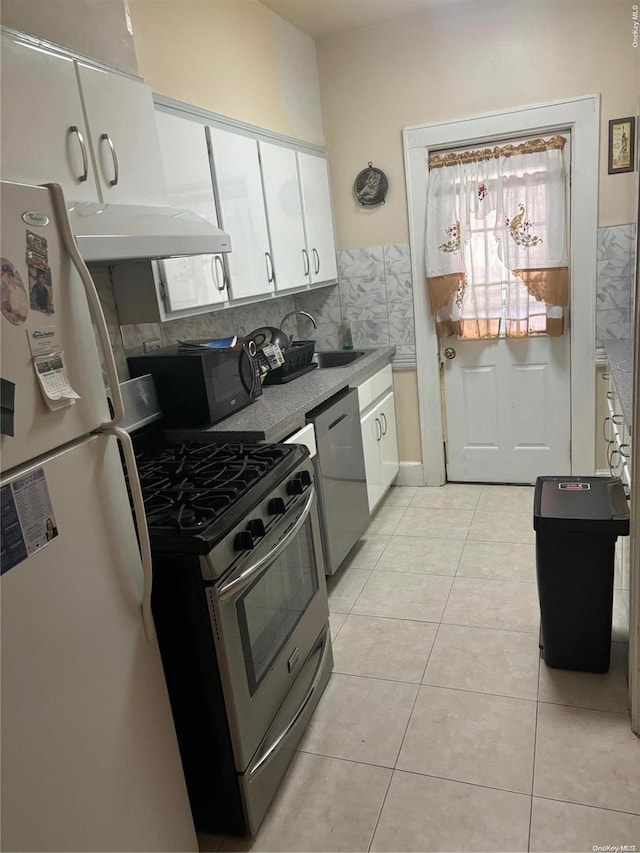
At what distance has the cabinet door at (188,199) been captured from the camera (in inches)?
88.5

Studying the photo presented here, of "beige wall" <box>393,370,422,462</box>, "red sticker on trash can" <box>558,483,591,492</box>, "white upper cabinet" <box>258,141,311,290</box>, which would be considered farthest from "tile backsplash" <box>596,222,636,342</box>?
"white upper cabinet" <box>258,141,311,290</box>

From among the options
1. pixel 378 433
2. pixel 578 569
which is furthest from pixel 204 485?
pixel 378 433

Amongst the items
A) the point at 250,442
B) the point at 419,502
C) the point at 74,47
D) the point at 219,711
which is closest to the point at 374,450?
the point at 419,502

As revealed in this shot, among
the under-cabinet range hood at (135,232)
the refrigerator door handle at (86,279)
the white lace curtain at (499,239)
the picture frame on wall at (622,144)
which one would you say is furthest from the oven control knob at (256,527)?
the picture frame on wall at (622,144)

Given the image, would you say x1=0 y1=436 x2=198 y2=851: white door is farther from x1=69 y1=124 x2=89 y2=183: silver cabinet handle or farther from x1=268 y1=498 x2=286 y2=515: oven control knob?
x1=69 y1=124 x2=89 y2=183: silver cabinet handle

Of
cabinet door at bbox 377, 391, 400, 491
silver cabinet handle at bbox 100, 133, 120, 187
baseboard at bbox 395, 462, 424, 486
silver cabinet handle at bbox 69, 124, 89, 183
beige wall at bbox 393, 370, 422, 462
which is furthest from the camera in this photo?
baseboard at bbox 395, 462, 424, 486

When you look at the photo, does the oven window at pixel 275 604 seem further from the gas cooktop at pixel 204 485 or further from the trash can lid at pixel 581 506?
the trash can lid at pixel 581 506

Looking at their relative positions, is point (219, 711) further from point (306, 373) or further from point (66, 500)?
point (306, 373)

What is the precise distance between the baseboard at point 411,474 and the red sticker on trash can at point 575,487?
174 centimetres

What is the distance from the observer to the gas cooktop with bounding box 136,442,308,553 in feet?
5.01

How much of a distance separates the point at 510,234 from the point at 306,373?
140 cm

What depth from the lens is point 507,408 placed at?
3.79m

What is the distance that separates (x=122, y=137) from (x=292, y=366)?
1.39 metres

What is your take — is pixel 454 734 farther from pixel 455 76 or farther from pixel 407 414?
pixel 455 76
